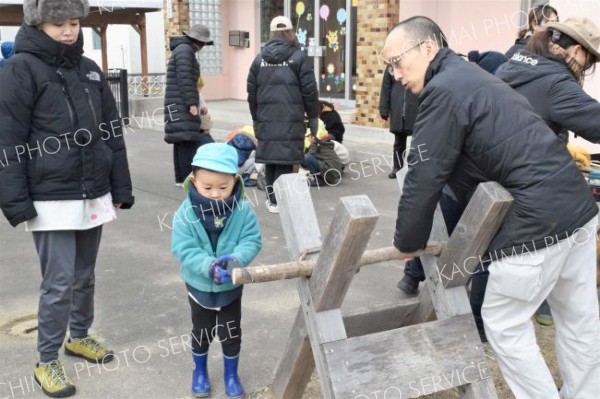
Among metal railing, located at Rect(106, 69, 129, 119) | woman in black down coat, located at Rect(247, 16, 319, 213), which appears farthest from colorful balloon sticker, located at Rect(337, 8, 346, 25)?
woman in black down coat, located at Rect(247, 16, 319, 213)

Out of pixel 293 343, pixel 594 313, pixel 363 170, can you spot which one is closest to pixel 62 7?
pixel 293 343

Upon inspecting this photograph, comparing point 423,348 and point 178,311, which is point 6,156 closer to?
point 178,311

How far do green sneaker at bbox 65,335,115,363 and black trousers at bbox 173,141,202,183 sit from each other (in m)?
3.87

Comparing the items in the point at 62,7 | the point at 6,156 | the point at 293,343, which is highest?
the point at 62,7

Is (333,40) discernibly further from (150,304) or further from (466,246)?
(466,246)

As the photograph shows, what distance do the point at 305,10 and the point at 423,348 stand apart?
11.1m

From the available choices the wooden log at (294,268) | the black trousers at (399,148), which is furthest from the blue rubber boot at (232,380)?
the black trousers at (399,148)

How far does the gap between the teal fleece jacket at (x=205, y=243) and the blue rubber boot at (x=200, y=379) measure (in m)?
0.43

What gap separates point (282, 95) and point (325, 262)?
157 inches

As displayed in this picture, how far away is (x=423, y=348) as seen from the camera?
2.45m

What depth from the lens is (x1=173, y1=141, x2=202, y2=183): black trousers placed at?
23.4ft

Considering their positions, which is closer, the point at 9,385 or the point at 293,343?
the point at 293,343

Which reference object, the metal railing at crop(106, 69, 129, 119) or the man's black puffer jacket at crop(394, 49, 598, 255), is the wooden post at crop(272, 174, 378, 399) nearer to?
the man's black puffer jacket at crop(394, 49, 598, 255)

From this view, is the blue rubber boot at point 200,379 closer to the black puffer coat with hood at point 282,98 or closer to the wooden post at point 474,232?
the wooden post at point 474,232
